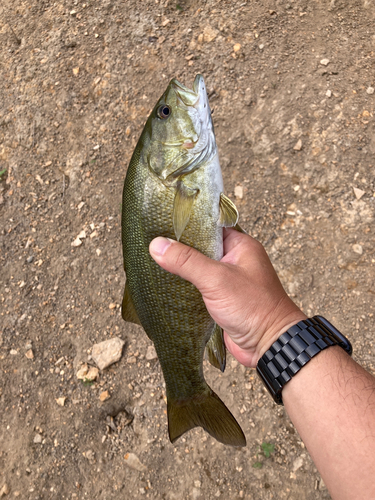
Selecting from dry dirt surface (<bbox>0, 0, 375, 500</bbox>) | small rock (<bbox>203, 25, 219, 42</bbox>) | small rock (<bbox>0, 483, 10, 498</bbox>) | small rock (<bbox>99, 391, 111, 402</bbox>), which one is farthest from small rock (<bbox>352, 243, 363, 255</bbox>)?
small rock (<bbox>0, 483, 10, 498</bbox>)

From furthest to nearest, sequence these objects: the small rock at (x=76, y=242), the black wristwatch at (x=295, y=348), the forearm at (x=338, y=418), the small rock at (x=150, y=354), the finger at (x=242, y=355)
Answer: the small rock at (x=76, y=242) < the small rock at (x=150, y=354) < the finger at (x=242, y=355) < the black wristwatch at (x=295, y=348) < the forearm at (x=338, y=418)

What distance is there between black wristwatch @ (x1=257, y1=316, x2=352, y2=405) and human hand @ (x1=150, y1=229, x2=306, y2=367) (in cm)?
8

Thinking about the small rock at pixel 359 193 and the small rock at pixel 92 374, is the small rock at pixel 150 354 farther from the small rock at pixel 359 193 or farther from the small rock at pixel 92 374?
the small rock at pixel 359 193

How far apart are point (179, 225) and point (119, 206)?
2.05 meters

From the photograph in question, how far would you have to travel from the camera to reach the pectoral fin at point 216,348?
2.19 metres

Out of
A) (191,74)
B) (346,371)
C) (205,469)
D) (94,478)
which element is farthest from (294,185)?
(94,478)

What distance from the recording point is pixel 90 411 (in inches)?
124

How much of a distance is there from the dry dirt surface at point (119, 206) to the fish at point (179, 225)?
90 centimetres

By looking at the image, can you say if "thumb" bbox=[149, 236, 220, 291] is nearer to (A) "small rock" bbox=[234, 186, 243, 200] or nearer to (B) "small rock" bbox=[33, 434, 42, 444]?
(A) "small rock" bbox=[234, 186, 243, 200]

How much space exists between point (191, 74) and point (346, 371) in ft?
11.7

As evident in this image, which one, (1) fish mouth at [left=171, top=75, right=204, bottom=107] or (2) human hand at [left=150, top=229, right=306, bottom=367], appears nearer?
(2) human hand at [left=150, top=229, right=306, bottom=367]

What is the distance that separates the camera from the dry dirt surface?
9.40 feet

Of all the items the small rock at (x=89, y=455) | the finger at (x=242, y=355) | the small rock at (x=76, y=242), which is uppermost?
the finger at (x=242, y=355)

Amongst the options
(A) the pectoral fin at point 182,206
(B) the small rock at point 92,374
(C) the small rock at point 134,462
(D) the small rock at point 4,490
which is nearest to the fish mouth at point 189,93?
(A) the pectoral fin at point 182,206
